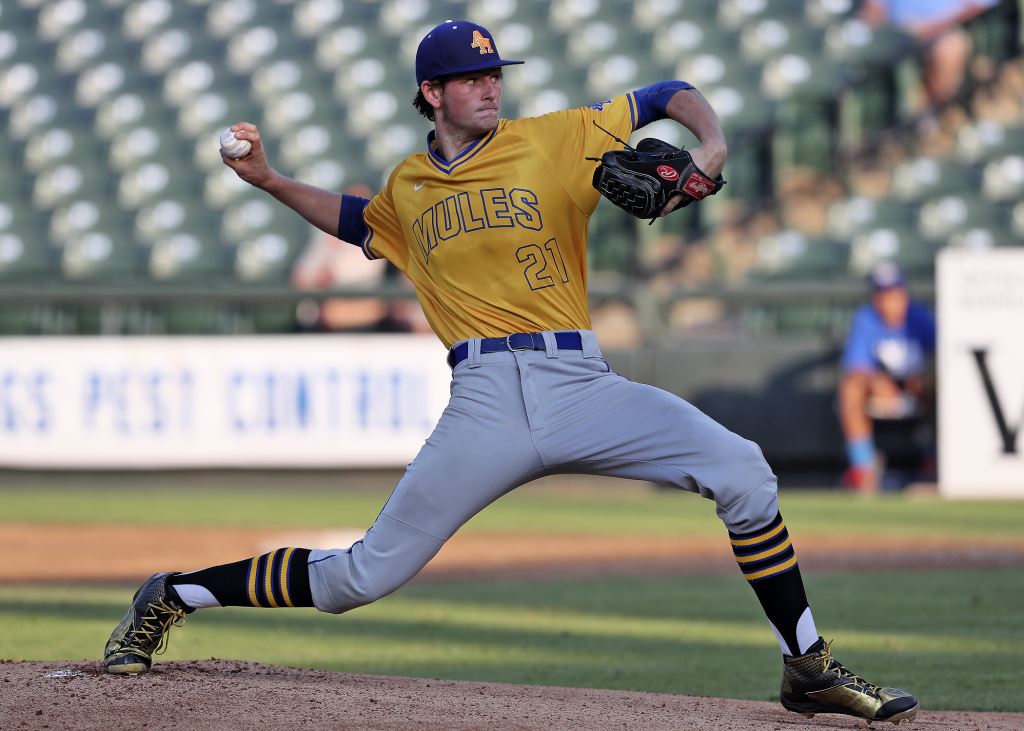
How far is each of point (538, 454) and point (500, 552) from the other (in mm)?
4822

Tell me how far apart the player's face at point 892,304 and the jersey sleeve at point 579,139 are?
7480 millimetres

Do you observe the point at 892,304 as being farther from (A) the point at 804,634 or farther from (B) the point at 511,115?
(A) the point at 804,634

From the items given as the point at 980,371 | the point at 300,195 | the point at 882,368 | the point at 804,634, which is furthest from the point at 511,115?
the point at 804,634

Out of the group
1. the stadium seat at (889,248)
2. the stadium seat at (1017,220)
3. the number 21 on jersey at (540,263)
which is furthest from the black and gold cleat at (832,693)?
the stadium seat at (1017,220)

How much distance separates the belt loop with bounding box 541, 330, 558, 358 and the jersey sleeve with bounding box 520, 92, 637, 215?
0.34m

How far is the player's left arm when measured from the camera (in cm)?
344

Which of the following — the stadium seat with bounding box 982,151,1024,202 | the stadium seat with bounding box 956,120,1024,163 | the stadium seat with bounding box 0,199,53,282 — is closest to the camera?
the stadium seat with bounding box 982,151,1024,202

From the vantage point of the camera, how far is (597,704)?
363 centimetres

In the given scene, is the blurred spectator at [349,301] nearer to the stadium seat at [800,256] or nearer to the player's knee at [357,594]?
the stadium seat at [800,256]

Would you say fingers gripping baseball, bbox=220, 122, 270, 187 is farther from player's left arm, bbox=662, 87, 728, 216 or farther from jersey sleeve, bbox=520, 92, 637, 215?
player's left arm, bbox=662, 87, 728, 216

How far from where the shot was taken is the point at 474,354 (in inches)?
143

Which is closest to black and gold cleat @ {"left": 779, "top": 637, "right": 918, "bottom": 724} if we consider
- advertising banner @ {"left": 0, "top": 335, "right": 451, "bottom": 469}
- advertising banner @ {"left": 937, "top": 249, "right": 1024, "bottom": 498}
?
advertising banner @ {"left": 937, "top": 249, "right": 1024, "bottom": 498}

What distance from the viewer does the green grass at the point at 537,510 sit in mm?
9164

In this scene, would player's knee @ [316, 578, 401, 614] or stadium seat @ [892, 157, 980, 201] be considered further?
stadium seat @ [892, 157, 980, 201]
